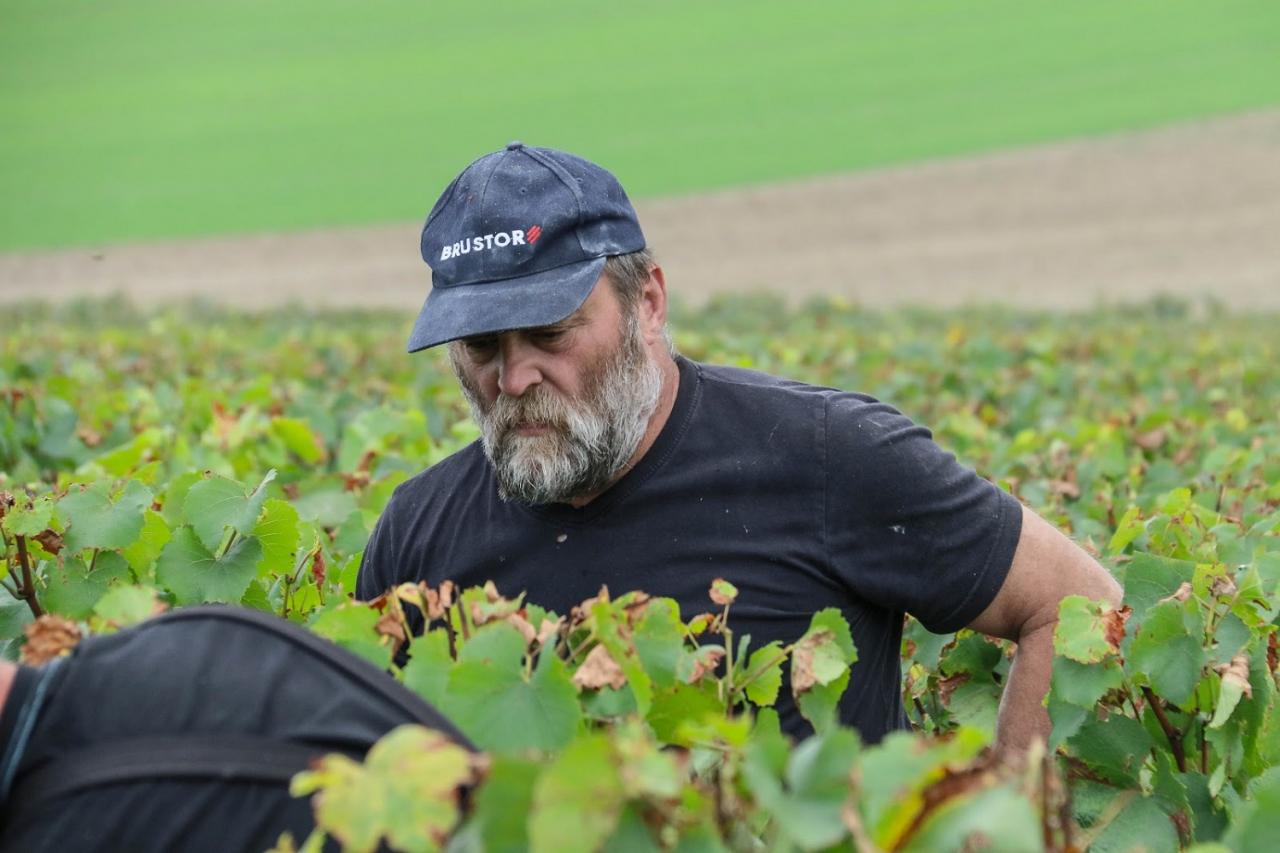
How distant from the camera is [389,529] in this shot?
119 inches

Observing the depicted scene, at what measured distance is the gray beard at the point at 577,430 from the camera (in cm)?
277

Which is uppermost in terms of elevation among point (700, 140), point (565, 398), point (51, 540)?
point (565, 398)

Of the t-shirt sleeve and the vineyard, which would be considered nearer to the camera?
the vineyard

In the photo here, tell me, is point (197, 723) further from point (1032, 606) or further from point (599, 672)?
point (1032, 606)

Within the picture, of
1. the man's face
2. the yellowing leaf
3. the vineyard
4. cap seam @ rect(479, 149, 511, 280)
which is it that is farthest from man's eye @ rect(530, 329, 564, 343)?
the yellowing leaf

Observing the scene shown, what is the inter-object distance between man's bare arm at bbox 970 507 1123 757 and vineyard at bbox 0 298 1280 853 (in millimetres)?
82

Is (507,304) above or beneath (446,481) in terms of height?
above

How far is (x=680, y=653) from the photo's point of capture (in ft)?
6.31

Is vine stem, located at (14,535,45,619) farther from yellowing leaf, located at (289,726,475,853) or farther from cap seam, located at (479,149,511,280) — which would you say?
yellowing leaf, located at (289,726,475,853)

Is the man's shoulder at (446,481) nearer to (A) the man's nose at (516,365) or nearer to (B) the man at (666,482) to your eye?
(B) the man at (666,482)

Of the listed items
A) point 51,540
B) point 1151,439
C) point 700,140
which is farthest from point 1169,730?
point 700,140

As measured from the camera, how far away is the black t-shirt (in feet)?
8.91

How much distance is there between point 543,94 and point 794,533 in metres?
40.1

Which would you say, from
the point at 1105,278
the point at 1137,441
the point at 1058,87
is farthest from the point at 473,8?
the point at 1137,441
